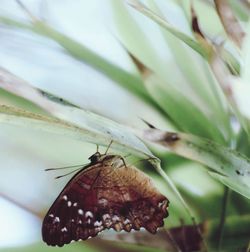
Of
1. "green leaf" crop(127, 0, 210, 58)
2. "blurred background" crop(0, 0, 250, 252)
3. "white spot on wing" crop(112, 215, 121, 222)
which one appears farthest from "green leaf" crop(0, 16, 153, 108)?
"white spot on wing" crop(112, 215, 121, 222)

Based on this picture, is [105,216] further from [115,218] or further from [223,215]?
[223,215]

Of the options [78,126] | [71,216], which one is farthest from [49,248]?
[78,126]

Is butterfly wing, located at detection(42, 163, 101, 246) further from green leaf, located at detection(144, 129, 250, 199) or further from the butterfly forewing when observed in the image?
green leaf, located at detection(144, 129, 250, 199)

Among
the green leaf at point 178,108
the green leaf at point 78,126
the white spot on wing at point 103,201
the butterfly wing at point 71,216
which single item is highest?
the green leaf at point 178,108

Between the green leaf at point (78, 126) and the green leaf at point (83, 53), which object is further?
the green leaf at point (83, 53)

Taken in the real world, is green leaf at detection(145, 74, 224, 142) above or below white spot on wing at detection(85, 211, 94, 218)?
above

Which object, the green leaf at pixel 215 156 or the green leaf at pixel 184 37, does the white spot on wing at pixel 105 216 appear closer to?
the green leaf at pixel 215 156

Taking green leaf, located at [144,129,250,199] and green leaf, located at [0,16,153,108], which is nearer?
green leaf, located at [144,129,250,199]

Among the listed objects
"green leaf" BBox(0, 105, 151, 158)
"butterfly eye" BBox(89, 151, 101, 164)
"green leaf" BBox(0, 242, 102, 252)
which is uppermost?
"green leaf" BBox(0, 105, 151, 158)

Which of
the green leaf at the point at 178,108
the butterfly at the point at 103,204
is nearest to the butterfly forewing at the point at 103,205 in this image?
the butterfly at the point at 103,204
